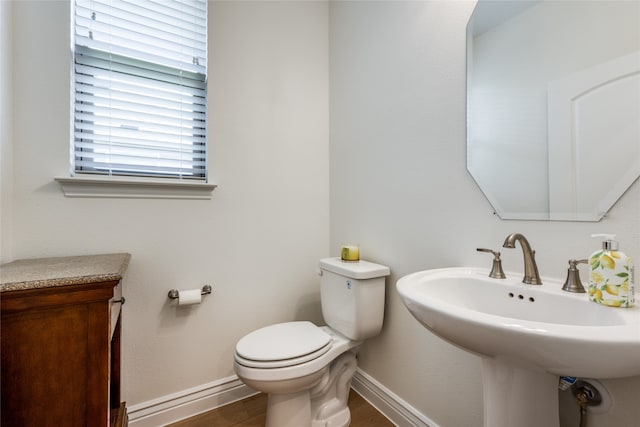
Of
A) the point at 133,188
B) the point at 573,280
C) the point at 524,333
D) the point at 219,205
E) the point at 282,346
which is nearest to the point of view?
the point at 524,333

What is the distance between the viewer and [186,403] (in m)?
1.42

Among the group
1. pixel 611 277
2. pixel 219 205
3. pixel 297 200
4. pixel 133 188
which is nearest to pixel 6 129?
pixel 133 188

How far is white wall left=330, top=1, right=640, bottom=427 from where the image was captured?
0.86m

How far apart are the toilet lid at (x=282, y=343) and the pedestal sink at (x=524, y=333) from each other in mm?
600

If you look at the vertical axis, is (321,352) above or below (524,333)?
below

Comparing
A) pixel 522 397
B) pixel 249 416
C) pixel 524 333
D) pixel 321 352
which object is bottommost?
pixel 249 416

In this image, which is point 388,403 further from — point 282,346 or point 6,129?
point 6,129

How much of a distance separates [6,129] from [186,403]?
1444mm

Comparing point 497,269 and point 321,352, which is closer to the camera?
point 497,269

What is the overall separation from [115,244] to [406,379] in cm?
152

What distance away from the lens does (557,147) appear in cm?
86

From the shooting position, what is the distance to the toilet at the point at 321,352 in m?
1.12

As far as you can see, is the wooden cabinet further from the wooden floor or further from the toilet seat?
the wooden floor

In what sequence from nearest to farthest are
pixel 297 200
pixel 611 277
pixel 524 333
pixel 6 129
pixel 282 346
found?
pixel 524 333, pixel 611 277, pixel 6 129, pixel 282 346, pixel 297 200
